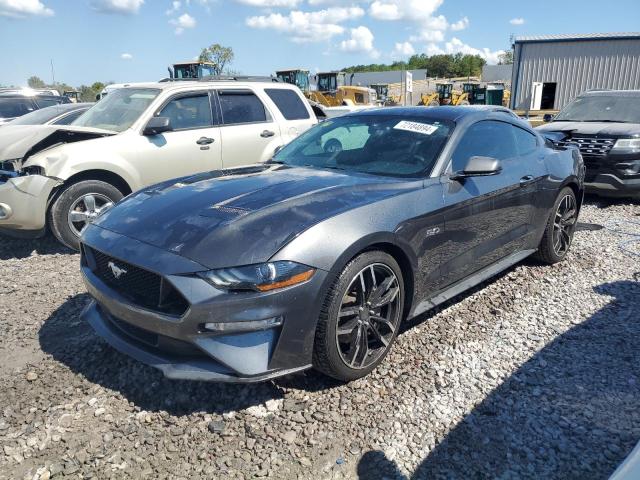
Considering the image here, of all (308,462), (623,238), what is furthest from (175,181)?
(623,238)

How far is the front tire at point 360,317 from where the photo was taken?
270 cm

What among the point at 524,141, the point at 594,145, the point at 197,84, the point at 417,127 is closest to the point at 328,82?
the point at 594,145

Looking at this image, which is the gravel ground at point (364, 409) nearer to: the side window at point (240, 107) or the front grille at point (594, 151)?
the side window at point (240, 107)

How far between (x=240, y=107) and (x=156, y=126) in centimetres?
138

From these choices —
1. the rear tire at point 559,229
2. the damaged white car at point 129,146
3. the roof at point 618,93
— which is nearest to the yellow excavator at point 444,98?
the roof at point 618,93

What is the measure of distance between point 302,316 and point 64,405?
1.45 metres

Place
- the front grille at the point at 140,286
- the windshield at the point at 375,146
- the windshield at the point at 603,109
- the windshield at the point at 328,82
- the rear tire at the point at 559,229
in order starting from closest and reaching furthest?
the front grille at the point at 140,286 < the windshield at the point at 375,146 < the rear tire at the point at 559,229 < the windshield at the point at 603,109 < the windshield at the point at 328,82

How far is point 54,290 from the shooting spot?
14.5 feet

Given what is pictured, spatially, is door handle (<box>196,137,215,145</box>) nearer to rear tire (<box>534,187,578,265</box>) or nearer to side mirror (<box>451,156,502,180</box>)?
side mirror (<box>451,156,502,180</box>)

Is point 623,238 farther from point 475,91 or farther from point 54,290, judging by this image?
point 475,91

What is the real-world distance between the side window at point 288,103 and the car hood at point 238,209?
375cm

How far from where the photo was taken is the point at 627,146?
24.6 ft

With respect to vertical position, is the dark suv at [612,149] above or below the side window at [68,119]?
below

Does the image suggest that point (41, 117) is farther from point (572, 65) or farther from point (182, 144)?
point (572, 65)
